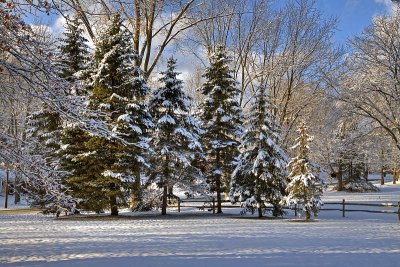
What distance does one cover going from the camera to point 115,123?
22.7 m

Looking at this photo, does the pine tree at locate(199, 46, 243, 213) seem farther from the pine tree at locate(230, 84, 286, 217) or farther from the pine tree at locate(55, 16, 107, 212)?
the pine tree at locate(55, 16, 107, 212)

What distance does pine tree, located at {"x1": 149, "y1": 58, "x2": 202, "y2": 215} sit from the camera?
81.0 ft

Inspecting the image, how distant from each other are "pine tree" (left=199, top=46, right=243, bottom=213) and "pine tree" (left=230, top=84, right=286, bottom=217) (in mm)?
2450

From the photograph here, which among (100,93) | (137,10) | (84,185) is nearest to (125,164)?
(84,185)

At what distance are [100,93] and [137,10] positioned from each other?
23.3 feet

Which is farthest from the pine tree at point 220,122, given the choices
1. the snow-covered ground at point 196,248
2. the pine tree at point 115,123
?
the snow-covered ground at point 196,248

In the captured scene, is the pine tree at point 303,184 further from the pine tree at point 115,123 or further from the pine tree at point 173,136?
the pine tree at point 115,123

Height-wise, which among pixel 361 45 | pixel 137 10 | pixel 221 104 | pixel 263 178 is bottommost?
pixel 263 178

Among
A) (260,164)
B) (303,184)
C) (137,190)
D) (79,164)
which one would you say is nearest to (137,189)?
(137,190)

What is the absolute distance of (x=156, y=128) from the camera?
2512 centimetres

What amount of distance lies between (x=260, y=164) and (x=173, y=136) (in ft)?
18.8

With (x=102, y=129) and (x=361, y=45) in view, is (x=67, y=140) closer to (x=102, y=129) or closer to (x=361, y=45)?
(x=102, y=129)

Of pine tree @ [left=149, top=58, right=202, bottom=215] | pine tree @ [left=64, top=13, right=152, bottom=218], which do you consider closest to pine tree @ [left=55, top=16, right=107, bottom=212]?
pine tree @ [left=64, top=13, right=152, bottom=218]

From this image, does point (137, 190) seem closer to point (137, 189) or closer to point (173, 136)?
point (137, 189)
